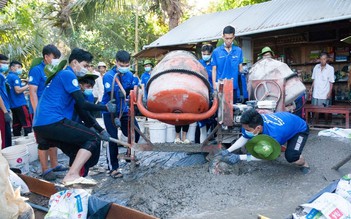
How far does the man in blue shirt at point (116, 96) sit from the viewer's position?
4.73 m

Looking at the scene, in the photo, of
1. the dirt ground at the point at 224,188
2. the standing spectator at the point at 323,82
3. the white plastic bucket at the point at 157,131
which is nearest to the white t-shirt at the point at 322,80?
the standing spectator at the point at 323,82

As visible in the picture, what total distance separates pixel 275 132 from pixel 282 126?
118 mm

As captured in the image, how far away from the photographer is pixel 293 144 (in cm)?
395

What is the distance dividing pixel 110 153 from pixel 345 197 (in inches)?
115

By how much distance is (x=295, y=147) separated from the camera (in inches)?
155

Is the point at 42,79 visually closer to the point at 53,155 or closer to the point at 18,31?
the point at 53,155

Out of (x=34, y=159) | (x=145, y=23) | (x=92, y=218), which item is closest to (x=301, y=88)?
(x=92, y=218)

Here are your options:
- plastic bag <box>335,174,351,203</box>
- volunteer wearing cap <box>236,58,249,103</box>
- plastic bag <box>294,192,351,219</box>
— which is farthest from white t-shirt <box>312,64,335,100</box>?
plastic bag <box>294,192,351,219</box>

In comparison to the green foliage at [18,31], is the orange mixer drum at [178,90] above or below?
below

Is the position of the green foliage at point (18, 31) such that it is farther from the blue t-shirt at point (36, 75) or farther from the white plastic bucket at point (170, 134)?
the white plastic bucket at point (170, 134)

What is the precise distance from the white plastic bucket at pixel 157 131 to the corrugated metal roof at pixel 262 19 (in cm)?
330

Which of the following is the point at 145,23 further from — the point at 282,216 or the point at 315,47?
the point at 282,216

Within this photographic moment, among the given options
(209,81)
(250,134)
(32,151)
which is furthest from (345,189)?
(32,151)

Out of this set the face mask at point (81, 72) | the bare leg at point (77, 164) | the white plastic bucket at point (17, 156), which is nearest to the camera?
the bare leg at point (77, 164)
